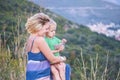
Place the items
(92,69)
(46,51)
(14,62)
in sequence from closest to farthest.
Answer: (46,51), (92,69), (14,62)

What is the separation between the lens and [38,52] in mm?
2992

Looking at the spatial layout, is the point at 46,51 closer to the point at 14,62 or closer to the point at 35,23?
the point at 35,23

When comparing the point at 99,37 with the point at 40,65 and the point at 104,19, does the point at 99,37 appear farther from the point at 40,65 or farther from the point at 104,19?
the point at 40,65

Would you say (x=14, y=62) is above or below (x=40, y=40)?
below

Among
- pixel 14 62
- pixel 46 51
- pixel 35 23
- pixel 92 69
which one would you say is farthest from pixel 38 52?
pixel 14 62

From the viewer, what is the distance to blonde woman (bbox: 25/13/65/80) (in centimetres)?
297

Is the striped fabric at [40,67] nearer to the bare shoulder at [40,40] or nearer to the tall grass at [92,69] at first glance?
the bare shoulder at [40,40]

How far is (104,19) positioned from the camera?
39.8 meters

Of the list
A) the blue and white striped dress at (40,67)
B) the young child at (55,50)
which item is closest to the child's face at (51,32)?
the young child at (55,50)

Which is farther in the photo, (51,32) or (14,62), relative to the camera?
(14,62)

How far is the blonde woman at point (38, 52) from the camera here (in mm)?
2973

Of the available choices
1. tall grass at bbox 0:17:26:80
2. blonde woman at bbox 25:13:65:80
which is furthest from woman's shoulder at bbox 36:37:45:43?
tall grass at bbox 0:17:26:80

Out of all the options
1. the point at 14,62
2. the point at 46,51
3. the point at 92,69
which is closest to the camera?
the point at 46,51

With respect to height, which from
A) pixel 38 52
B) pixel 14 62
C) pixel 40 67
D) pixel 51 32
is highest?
pixel 51 32
